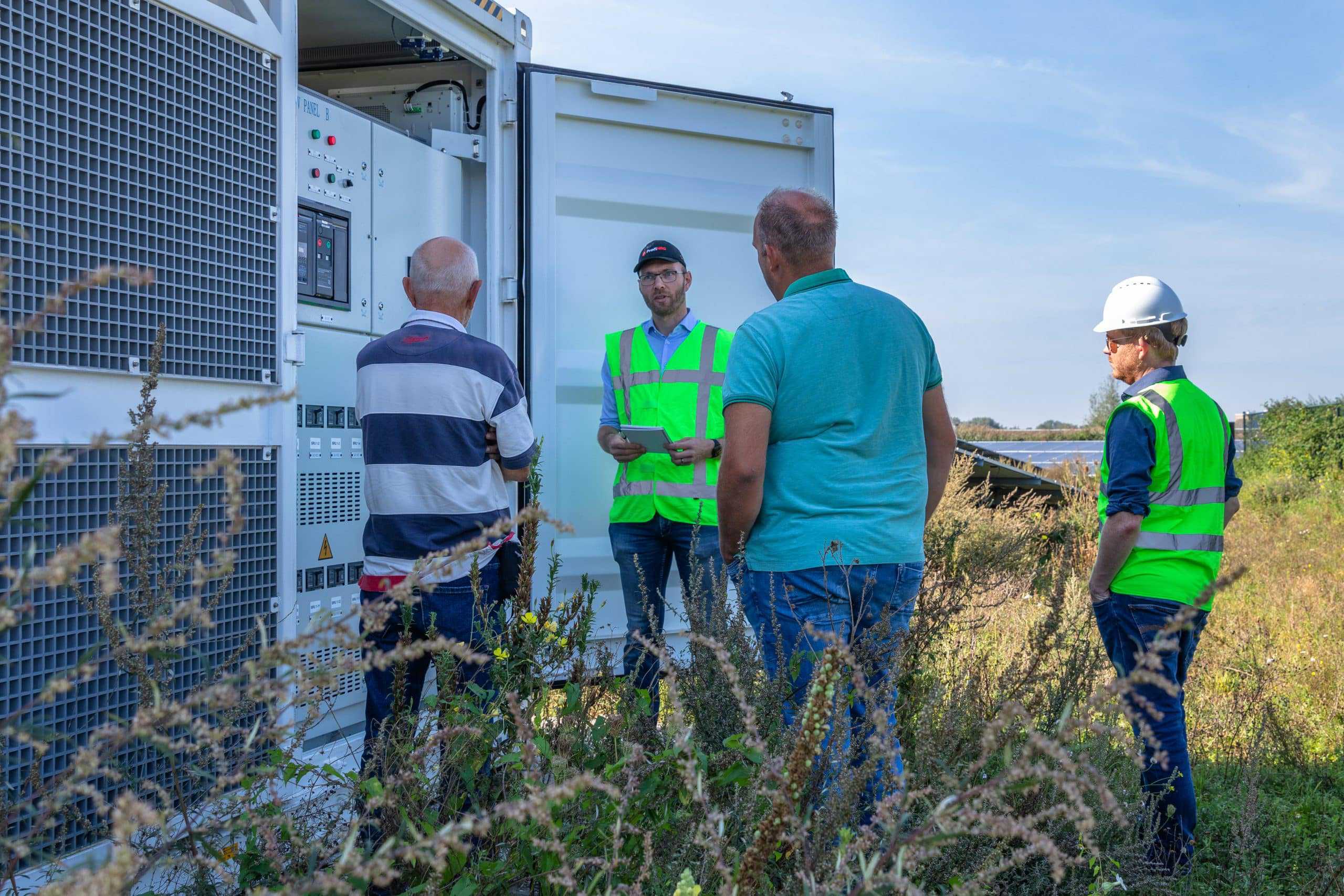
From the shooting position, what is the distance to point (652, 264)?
14.7 feet

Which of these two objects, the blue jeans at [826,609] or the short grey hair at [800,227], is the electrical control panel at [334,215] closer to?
the short grey hair at [800,227]

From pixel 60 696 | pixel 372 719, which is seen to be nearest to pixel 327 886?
pixel 60 696

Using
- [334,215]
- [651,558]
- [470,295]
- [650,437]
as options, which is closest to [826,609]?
[470,295]

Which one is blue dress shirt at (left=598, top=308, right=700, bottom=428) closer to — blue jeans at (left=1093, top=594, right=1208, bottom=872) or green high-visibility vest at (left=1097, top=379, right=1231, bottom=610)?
green high-visibility vest at (left=1097, top=379, right=1231, bottom=610)

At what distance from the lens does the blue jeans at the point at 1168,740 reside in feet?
9.88

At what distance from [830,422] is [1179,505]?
1142mm

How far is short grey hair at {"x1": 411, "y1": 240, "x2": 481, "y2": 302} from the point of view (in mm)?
3271

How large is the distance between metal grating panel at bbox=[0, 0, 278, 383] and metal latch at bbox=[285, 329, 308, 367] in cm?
4

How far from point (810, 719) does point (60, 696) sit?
6.26 ft

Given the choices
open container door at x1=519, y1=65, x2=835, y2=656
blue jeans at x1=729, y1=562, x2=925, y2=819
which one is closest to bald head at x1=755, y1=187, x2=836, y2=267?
blue jeans at x1=729, y1=562, x2=925, y2=819

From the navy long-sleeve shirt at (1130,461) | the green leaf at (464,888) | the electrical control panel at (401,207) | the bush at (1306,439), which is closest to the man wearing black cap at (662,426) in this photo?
the electrical control panel at (401,207)

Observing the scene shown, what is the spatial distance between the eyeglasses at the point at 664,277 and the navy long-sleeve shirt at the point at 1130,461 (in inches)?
73.7

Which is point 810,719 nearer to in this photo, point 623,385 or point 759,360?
point 759,360

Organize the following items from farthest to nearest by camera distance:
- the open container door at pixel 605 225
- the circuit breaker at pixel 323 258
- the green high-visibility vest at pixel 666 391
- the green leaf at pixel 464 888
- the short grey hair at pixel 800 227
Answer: the open container door at pixel 605 225 < the green high-visibility vest at pixel 666 391 < the circuit breaker at pixel 323 258 < the short grey hair at pixel 800 227 < the green leaf at pixel 464 888
